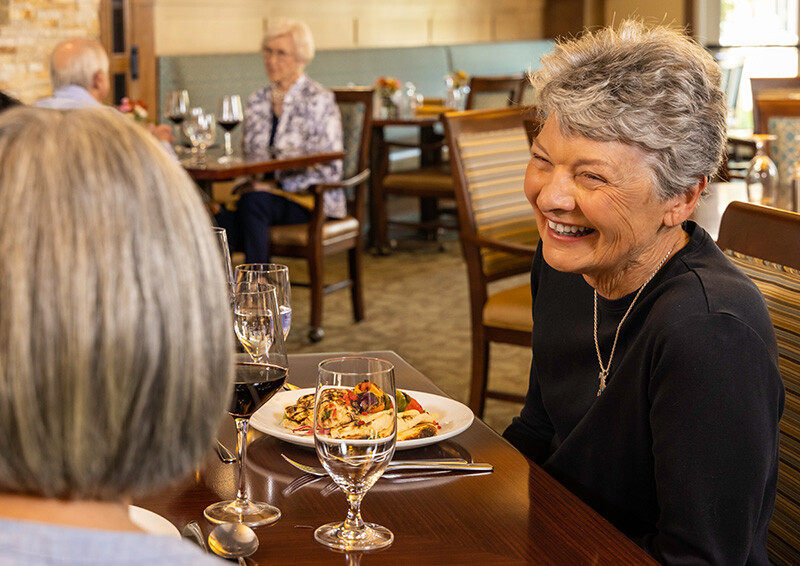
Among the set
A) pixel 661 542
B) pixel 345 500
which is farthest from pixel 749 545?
pixel 345 500

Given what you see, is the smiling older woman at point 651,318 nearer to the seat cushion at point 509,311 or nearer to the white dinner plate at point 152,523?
the white dinner plate at point 152,523

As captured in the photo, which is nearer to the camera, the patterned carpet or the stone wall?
the patterned carpet

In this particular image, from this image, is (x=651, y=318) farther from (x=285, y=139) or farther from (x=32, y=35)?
(x=32, y=35)

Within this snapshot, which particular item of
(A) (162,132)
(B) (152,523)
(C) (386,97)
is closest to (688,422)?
(B) (152,523)

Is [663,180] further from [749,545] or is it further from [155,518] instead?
[155,518]

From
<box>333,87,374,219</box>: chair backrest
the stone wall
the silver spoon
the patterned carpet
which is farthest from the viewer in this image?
<box>333,87,374,219</box>: chair backrest

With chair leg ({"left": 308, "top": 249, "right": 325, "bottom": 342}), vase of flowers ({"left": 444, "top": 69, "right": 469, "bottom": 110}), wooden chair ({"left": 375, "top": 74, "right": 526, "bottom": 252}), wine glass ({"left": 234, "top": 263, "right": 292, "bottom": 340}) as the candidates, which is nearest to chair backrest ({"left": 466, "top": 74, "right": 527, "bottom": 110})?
wooden chair ({"left": 375, "top": 74, "right": 526, "bottom": 252})

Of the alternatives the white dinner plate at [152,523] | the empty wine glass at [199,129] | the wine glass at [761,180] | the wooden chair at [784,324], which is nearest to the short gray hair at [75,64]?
the empty wine glass at [199,129]

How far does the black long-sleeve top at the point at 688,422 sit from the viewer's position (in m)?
1.22

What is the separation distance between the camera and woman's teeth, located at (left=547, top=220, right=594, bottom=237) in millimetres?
1522

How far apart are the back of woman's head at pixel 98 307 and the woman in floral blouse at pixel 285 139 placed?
399 centimetres

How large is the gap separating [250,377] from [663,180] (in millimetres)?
669

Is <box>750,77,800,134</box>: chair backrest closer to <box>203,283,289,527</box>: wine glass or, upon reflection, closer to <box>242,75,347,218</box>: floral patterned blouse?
<box>242,75,347,218</box>: floral patterned blouse

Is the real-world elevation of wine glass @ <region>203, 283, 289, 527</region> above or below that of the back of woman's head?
below
